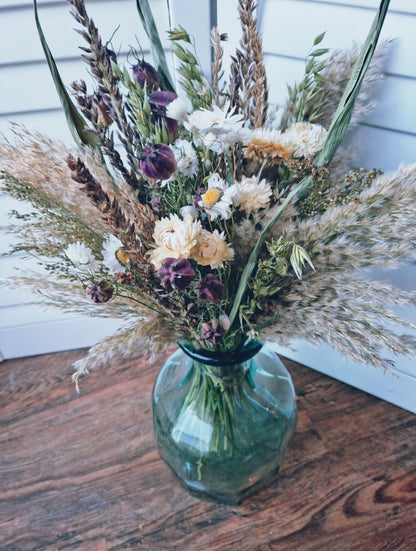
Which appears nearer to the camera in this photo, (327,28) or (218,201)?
(218,201)

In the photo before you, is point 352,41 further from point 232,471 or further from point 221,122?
point 232,471

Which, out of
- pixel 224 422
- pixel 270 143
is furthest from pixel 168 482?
pixel 270 143

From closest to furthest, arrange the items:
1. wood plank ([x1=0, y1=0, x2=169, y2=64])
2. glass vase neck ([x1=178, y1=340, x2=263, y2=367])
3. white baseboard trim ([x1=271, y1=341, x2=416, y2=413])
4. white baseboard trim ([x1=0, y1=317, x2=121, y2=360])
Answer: glass vase neck ([x1=178, y1=340, x2=263, y2=367])
wood plank ([x1=0, y1=0, x2=169, y2=64])
white baseboard trim ([x1=271, y1=341, x2=416, y2=413])
white baseboard trim ([x1=0, y1=317, x2=121, y2=360])

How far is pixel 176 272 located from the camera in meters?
0.47

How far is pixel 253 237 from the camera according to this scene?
555mm

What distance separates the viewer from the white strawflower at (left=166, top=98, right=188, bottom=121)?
0.50m

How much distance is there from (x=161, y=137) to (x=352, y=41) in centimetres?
41

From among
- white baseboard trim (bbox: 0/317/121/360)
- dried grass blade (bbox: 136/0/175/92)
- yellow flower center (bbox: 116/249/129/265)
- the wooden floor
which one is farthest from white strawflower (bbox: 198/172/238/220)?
white baseboard trim (bbox: 0/317/121/360)

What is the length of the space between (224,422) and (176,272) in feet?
1.16

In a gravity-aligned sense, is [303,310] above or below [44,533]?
above

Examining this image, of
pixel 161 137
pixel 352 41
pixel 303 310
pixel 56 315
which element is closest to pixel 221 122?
pixel 161 137

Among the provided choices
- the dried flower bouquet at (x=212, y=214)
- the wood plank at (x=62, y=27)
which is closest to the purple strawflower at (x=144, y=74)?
the dried flower bouquet at (x=212, y=214)

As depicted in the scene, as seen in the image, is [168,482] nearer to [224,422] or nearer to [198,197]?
[224,422]

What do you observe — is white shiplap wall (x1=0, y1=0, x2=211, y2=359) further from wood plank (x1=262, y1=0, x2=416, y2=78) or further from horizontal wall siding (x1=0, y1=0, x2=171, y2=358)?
wood plank (x1=262, y1=0, x2=416, y2=78)
